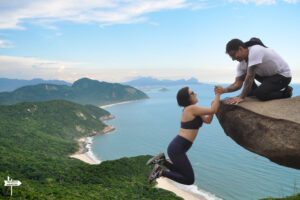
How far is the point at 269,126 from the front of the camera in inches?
223

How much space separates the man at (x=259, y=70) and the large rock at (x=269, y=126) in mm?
275

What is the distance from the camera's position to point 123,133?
97.1 meters

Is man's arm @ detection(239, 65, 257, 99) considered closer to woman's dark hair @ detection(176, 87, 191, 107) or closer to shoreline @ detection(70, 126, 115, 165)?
woman's dark hair @ detection(176, 87, 191, 107)

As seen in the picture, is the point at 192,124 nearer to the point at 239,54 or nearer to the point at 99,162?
the point at 239,54

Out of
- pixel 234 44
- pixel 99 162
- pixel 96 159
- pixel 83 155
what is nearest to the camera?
pixel 234 44

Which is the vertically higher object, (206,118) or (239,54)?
(239,54)

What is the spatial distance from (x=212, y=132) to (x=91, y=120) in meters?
51.3

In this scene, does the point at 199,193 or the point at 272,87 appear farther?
Result: the point at 199,193

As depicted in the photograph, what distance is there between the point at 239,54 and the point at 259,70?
0.87m

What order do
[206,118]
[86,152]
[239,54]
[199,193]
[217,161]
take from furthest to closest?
[86,152]
[217,161]
[199,193]
[239,54]
[206,118]

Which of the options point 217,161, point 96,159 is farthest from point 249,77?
point 96,159

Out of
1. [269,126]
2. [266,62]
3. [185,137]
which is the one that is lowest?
[185,137]

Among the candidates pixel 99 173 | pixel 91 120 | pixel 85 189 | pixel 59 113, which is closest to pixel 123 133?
pixel 91 120

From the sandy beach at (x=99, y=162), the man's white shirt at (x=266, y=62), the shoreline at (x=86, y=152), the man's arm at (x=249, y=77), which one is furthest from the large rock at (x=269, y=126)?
the shoreline at (x=86, y=152)
